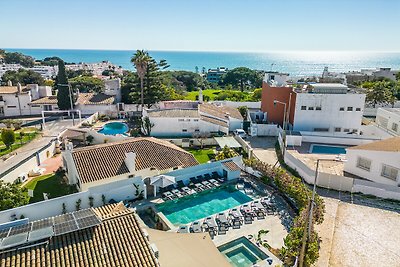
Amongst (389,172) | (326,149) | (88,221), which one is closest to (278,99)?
(326,149)

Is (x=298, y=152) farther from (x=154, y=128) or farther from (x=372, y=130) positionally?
(x=154, y=128)

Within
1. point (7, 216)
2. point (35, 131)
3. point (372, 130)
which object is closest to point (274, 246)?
point (7, 216)

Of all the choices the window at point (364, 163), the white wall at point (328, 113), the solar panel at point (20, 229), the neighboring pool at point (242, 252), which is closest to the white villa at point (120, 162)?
the neighboring pool at point (242, 252)

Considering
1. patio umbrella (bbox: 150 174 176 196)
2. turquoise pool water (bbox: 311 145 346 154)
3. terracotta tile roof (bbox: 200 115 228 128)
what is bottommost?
turquoise pool water (bbox: 311 145 346 154)

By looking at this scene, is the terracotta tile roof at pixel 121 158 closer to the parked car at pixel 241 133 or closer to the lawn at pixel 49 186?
the lawn at pixel 49 186

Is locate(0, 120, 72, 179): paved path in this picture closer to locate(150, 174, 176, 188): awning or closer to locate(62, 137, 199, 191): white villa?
locate(62, 137, 199, 191): white villa

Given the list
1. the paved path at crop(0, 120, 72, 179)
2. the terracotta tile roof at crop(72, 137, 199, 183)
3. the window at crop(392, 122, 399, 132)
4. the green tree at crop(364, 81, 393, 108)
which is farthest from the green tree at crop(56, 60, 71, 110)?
the green tree at crop(364, 81, 393, 108)
